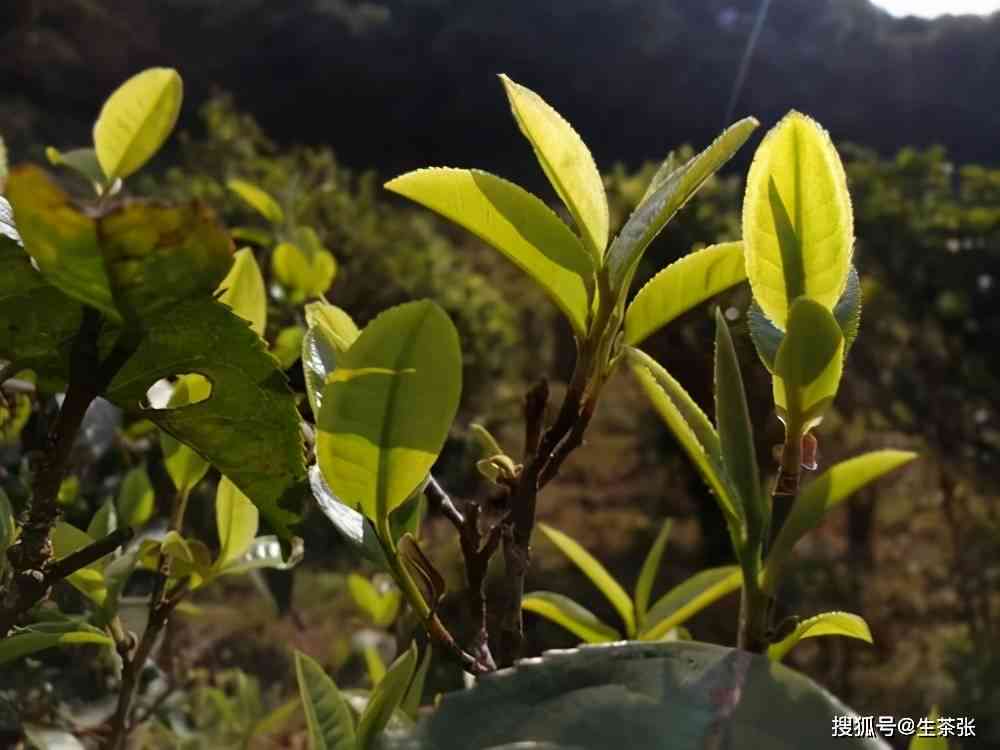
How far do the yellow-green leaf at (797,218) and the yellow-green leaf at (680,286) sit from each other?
0.17 ft

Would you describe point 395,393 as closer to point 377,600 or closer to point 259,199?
point 377,600

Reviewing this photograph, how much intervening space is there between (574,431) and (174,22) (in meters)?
14.8

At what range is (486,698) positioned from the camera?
0.93 ft

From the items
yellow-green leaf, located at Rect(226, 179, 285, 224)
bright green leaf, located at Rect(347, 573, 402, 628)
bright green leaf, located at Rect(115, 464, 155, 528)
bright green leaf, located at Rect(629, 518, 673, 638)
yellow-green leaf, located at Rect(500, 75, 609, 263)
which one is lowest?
bright green leaf, located at Rect(347, 573, 402, 628)

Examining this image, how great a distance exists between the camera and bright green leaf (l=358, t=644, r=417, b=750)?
1.29 ft

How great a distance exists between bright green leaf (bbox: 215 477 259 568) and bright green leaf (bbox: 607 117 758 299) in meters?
0.33

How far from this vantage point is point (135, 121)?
57 cm

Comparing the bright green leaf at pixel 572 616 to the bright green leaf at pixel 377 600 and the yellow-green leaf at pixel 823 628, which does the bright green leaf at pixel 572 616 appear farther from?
the bright green leaf at pixel 377 600

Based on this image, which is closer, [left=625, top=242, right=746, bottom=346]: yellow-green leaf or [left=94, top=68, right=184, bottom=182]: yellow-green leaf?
[left=625, top=242, right=746, bottom=346]: yellow-green leaf

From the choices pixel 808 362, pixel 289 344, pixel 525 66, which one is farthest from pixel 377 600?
pixel 525 66

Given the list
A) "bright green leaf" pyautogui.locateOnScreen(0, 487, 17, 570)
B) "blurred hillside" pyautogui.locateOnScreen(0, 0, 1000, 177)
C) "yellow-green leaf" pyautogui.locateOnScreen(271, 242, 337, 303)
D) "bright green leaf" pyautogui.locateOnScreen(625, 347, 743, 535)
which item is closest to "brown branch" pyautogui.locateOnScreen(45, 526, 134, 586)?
"bright green leaf" pyautogui.locateOnScreen(0, 487, 17, 570)

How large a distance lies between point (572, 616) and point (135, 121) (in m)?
0.42

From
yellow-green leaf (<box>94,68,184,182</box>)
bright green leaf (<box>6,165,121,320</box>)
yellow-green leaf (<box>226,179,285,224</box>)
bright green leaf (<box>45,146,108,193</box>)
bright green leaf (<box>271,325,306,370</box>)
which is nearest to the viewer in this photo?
bright green leaf (<box>6,165,121,320</box>)

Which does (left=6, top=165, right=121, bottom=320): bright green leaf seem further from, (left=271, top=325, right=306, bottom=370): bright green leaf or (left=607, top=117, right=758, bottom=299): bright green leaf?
(left=271, top=325, right=306, bottom=370): bright green leaf
